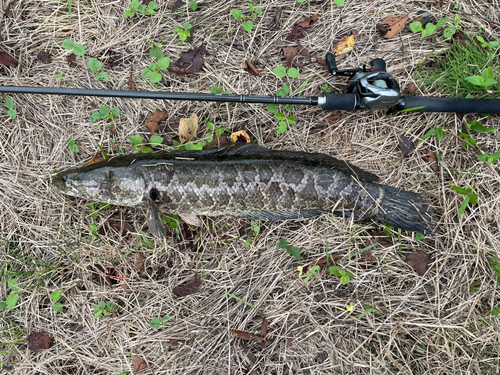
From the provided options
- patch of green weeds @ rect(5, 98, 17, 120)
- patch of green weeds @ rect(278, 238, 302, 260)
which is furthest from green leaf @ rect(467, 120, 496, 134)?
patch of green weeds @ rect(5, 98, 17, 120)

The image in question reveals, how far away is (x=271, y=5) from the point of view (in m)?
3.94

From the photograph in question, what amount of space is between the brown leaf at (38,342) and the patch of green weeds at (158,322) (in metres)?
1.22

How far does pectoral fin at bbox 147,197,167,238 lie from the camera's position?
11.3 feet

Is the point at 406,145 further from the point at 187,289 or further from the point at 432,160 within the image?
the point at 187,289

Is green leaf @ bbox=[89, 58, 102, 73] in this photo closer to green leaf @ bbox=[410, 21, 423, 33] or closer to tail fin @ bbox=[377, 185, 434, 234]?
tail fin @ bbox=[377, 185, 434, 234]

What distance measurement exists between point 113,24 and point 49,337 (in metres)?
3.90

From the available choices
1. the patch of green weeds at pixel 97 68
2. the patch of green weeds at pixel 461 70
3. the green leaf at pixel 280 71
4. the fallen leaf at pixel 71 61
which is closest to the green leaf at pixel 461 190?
the patch of green weeds at pixel 461 70

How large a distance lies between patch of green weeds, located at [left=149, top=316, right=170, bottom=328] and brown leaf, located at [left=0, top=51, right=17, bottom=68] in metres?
3.58

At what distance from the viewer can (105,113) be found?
3740 millimetres

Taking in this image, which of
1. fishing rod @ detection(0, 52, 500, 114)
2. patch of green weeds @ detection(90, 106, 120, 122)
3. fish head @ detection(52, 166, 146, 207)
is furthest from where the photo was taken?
patch of green weeds @ detection(90, 106, 120, 122)

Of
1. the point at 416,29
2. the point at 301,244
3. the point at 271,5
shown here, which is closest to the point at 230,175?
the point at 301,244

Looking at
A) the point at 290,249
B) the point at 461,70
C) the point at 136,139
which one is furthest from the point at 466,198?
the point at 136,139

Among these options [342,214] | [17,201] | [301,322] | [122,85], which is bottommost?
[301,322]

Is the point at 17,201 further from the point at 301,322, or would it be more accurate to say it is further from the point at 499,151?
the point at 499,151
